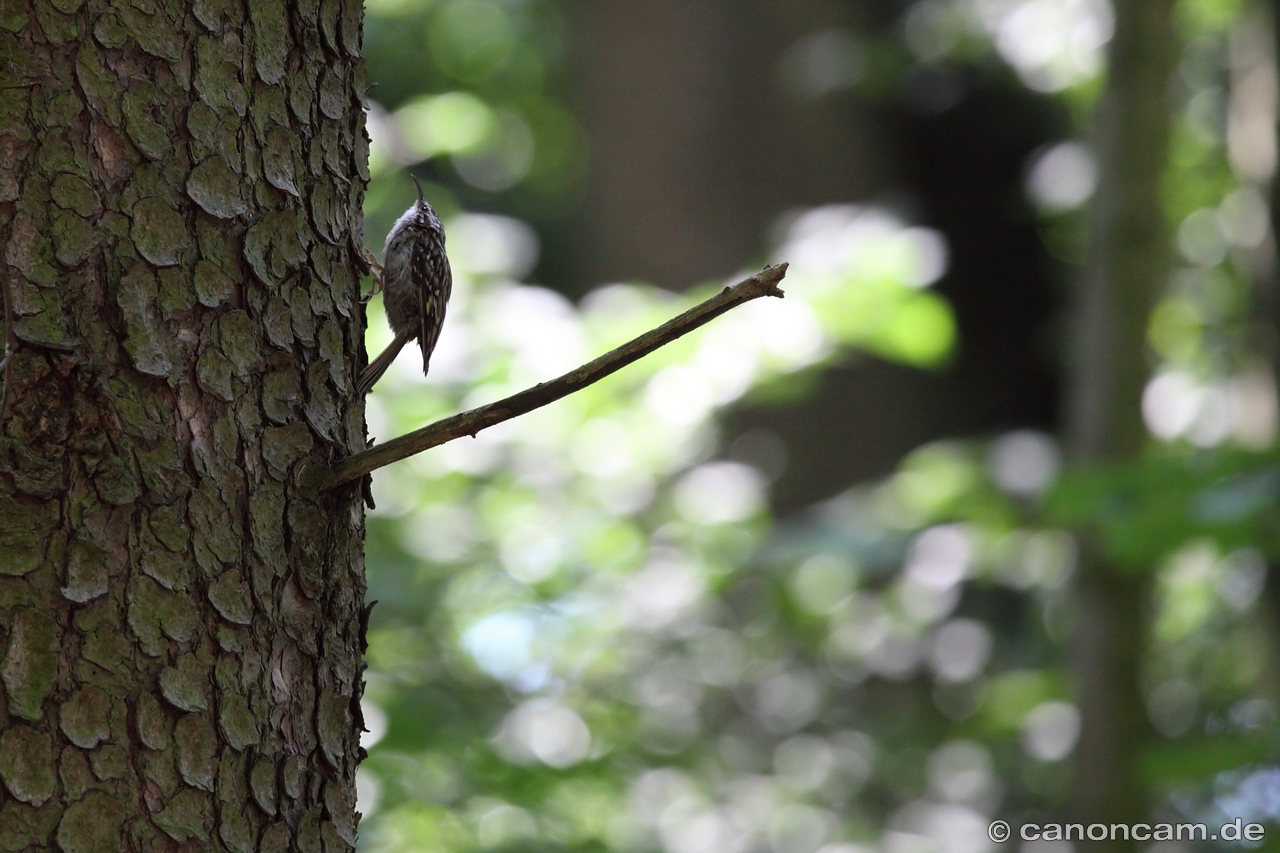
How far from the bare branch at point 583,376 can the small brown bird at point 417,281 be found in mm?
1710

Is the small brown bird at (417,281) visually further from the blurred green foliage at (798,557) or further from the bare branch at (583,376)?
the bare branch at (583,376)

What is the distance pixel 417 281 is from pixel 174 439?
6.83ft

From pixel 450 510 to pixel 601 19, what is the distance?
5.34 metres

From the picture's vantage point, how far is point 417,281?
12.0 ft

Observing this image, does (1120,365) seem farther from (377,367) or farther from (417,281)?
(377,367)

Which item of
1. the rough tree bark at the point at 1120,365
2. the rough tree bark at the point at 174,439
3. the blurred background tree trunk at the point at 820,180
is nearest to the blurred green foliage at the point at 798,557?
the rough tree bark at the point at 1120,365

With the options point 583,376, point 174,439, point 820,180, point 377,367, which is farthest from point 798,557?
point 820,180

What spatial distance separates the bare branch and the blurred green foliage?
7.23 ft

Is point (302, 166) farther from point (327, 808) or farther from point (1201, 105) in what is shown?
point (1201, 105)

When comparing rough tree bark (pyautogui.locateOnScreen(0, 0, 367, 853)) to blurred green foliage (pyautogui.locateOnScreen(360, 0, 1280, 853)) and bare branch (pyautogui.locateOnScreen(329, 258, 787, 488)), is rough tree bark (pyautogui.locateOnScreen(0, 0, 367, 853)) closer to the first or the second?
bare branch (pyautogui.locateOnScreen(329, 258, 787, 488))

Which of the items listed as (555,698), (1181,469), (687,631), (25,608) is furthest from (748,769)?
(25,608)

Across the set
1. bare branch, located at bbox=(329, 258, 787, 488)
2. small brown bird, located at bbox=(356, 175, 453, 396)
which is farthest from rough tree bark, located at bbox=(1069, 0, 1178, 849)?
bare branch, located at bbox=(329, 258, 787, 488)

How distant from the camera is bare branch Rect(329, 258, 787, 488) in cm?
159

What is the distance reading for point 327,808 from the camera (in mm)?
1727
